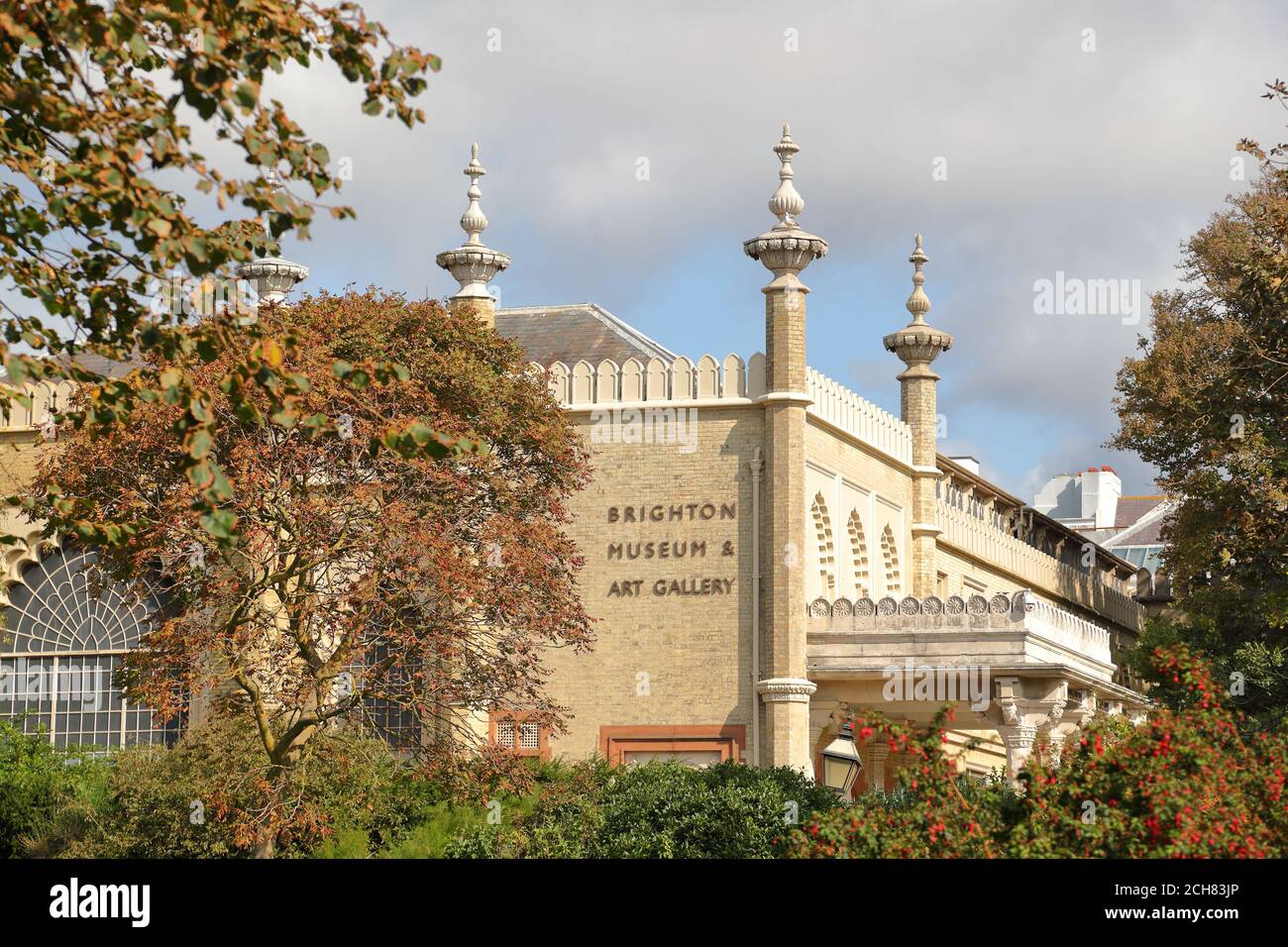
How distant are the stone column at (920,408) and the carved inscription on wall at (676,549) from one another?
28.4 ft

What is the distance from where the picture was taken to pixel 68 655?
33688mm

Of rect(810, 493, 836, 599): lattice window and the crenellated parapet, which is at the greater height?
the crenellated parapet

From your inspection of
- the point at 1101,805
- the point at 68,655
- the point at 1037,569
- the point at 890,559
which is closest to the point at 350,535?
the point at 1101,805

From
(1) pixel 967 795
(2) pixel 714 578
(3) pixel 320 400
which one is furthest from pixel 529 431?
(1) pixel 967 795

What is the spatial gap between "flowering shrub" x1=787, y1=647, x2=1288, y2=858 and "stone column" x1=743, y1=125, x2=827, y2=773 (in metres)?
15.1

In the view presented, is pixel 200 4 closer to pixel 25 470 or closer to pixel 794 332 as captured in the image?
pixel 794 332

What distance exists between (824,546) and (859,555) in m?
2.10

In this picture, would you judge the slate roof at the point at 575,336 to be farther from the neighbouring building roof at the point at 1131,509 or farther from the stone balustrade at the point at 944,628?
the neighbouring building roof at the point at 1131,509

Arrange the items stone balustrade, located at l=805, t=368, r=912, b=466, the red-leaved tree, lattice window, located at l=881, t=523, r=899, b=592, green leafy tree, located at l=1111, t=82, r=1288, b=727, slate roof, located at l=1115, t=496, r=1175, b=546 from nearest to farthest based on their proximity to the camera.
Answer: the red-leaved tree < green leafy tree, located at l=1111, t=82, r=1288, b=727 < stone balustrade, located at l=805, t=368, r=912, b=466 < lattice window, located at l=881, t=523, r=899, b=592 < slate roof, located at l=1115, t=496, r=1175, b=546

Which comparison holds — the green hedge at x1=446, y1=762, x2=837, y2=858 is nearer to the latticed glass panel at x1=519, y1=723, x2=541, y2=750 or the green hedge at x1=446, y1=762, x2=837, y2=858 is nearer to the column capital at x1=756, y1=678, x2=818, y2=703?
the column capital at x1=756, y1=678, x2=818, y2=703

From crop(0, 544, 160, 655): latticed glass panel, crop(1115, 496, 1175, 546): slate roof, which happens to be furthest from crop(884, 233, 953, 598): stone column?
crop(1115, 496, 1175, 546): slate roof

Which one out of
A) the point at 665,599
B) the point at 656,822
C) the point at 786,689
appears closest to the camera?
the point at 656,822

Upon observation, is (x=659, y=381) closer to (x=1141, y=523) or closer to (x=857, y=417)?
(x=857, y=417)

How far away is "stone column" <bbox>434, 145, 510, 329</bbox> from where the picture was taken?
32281 mm
